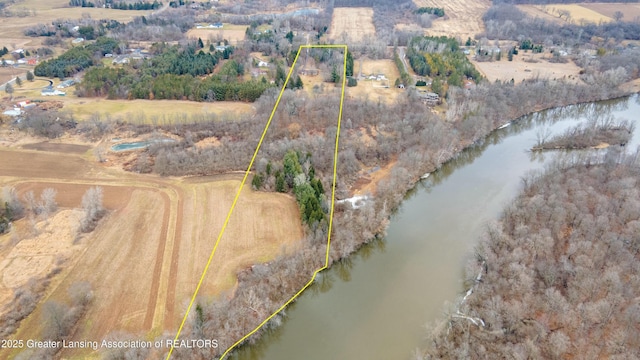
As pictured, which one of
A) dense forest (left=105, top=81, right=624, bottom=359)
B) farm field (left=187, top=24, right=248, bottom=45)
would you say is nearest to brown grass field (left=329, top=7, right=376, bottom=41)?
farm field (left=187, top=24, right=248, bottom=45)

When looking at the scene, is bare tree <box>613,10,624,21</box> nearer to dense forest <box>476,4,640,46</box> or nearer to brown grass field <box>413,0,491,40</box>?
dense forest <box>476,4,640,46</box>

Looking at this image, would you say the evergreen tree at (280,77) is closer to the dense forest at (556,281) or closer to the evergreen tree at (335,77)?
the evergreen tree at (335,77)

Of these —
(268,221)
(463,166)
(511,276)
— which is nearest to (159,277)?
(268,221)

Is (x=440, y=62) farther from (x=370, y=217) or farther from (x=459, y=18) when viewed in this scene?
(x=459, y=18)

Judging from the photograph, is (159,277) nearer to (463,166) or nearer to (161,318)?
(161,318)

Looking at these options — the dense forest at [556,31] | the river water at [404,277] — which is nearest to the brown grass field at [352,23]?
the dense forest at [556,31]

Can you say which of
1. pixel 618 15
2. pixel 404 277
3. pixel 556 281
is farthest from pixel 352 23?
pixel 556 281
